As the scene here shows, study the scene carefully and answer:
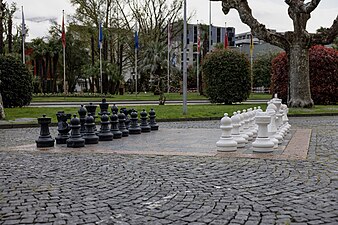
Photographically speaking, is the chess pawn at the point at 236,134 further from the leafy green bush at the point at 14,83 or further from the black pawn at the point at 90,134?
the leafy green bush at the point at 14,83

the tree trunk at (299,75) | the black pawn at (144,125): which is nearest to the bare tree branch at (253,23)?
the tree trunk at (299,75)

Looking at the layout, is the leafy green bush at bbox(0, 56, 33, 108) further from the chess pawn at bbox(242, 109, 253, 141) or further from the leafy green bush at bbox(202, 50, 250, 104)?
the chess pawn at bbox(242, 109, 253, 141)

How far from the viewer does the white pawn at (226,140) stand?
809 centimetres

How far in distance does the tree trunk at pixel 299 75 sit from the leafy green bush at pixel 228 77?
4566mm

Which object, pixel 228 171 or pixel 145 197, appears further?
pixel 228 171

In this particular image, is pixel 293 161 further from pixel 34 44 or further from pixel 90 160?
pixel 34 44

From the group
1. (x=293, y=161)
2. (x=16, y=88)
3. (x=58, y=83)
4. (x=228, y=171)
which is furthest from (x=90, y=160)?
(x=58, y=83)

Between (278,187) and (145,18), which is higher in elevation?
(145,18)

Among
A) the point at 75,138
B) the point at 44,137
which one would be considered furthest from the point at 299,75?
the point at 44,137

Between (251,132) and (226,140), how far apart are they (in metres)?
1.97

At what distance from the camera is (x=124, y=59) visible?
193ft

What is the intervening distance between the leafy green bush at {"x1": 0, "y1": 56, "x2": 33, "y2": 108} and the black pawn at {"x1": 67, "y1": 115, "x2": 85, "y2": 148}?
15.8m

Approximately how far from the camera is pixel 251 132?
9.97 m

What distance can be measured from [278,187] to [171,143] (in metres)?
4.63
